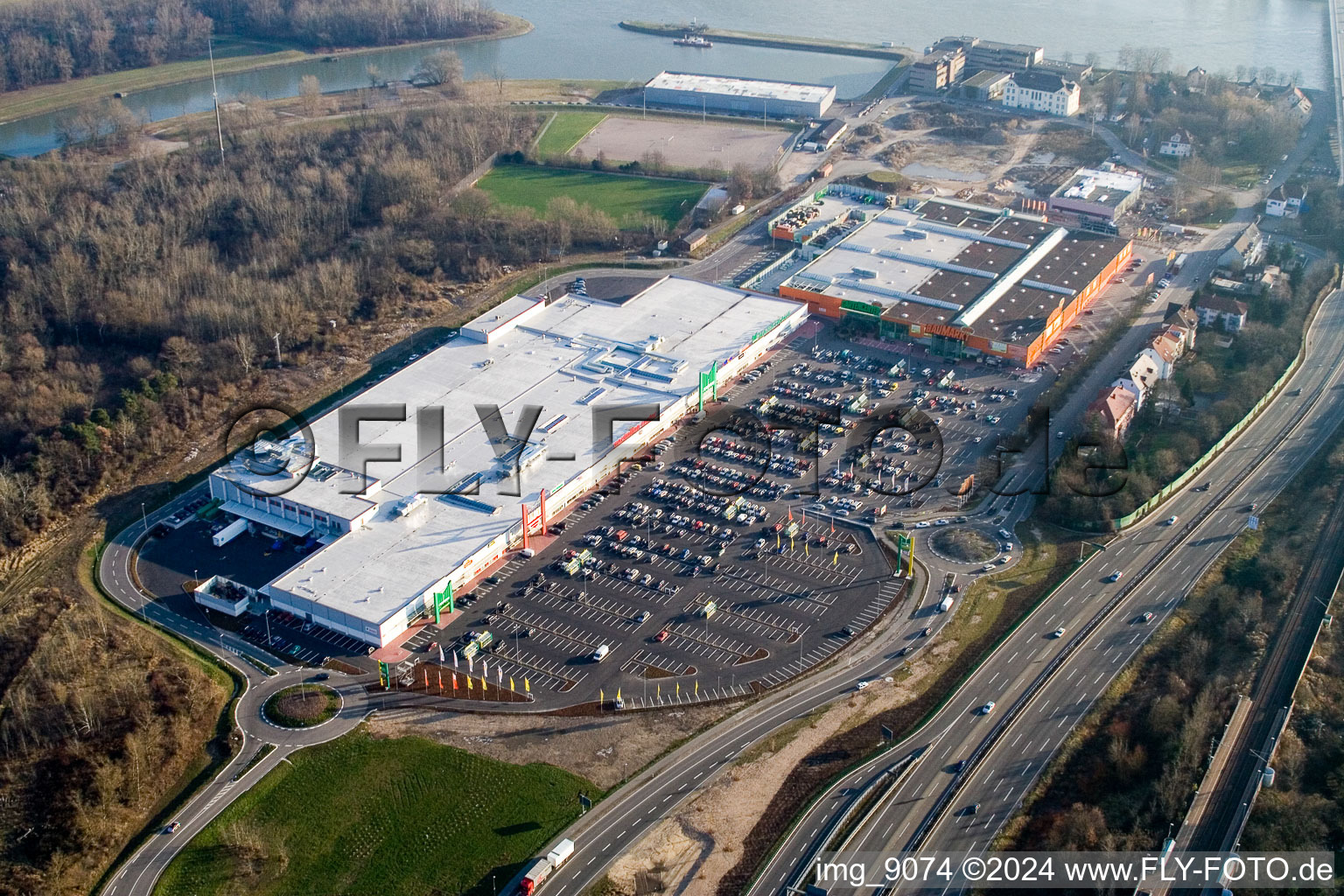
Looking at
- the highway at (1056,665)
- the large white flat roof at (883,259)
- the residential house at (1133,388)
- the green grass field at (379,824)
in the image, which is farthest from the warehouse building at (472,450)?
the highway at (1056,665)

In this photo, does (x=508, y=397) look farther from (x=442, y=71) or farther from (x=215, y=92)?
(x=215, y=92)

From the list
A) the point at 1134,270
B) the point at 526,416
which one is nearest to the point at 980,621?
the point at 526,416

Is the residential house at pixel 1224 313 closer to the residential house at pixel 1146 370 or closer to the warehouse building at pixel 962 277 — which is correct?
the warehouse building at pixel 962 277

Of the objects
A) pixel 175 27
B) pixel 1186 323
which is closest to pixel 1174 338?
pixel 1186 323

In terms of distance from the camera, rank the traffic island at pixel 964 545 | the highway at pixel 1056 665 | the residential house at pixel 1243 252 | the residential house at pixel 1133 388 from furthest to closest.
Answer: the residential house at pixel 1243 252
the residential house at pixel 1133 388
the traffic island at pixel 964 545
the highway at pixel 1056 665

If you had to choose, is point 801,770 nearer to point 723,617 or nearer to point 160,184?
point 723,617

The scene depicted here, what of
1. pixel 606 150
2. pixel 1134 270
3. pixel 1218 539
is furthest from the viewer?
pixel 606 150
